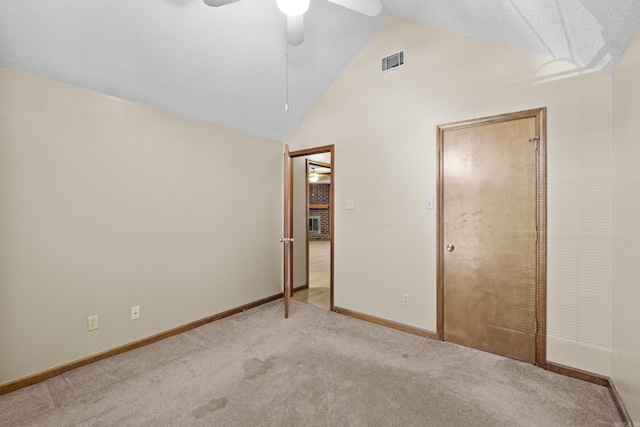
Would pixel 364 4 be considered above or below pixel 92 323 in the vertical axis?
above

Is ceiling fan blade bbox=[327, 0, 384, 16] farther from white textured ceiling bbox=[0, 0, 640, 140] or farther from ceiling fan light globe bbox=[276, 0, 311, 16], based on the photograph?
white textured ceiling bbox=[0, 0, 640, 140]

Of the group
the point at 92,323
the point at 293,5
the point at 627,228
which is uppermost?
the point at 293,5

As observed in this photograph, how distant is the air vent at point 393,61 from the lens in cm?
296

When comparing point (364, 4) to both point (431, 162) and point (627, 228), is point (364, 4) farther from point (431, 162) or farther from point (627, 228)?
point (627, 228)

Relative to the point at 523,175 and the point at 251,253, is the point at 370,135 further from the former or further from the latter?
the point at 251,253

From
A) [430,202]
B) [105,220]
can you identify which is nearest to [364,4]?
[430,202]

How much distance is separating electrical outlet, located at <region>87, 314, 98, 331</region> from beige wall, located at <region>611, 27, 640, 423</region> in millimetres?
3594

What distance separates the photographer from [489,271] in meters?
2.47

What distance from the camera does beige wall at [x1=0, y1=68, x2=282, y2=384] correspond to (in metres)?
1.97

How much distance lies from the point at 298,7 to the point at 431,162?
69.8 inches

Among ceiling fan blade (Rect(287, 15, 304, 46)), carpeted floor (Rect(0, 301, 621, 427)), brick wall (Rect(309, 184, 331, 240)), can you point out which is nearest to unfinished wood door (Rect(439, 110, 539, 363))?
carpeted floor (Rect(0, 301, 621, 427))

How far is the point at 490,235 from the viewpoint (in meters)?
2.46


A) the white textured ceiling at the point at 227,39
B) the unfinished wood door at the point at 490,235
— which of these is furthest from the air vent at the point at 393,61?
the unfinished wood door at the point at 490,235

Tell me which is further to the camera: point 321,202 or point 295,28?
point 321,202
